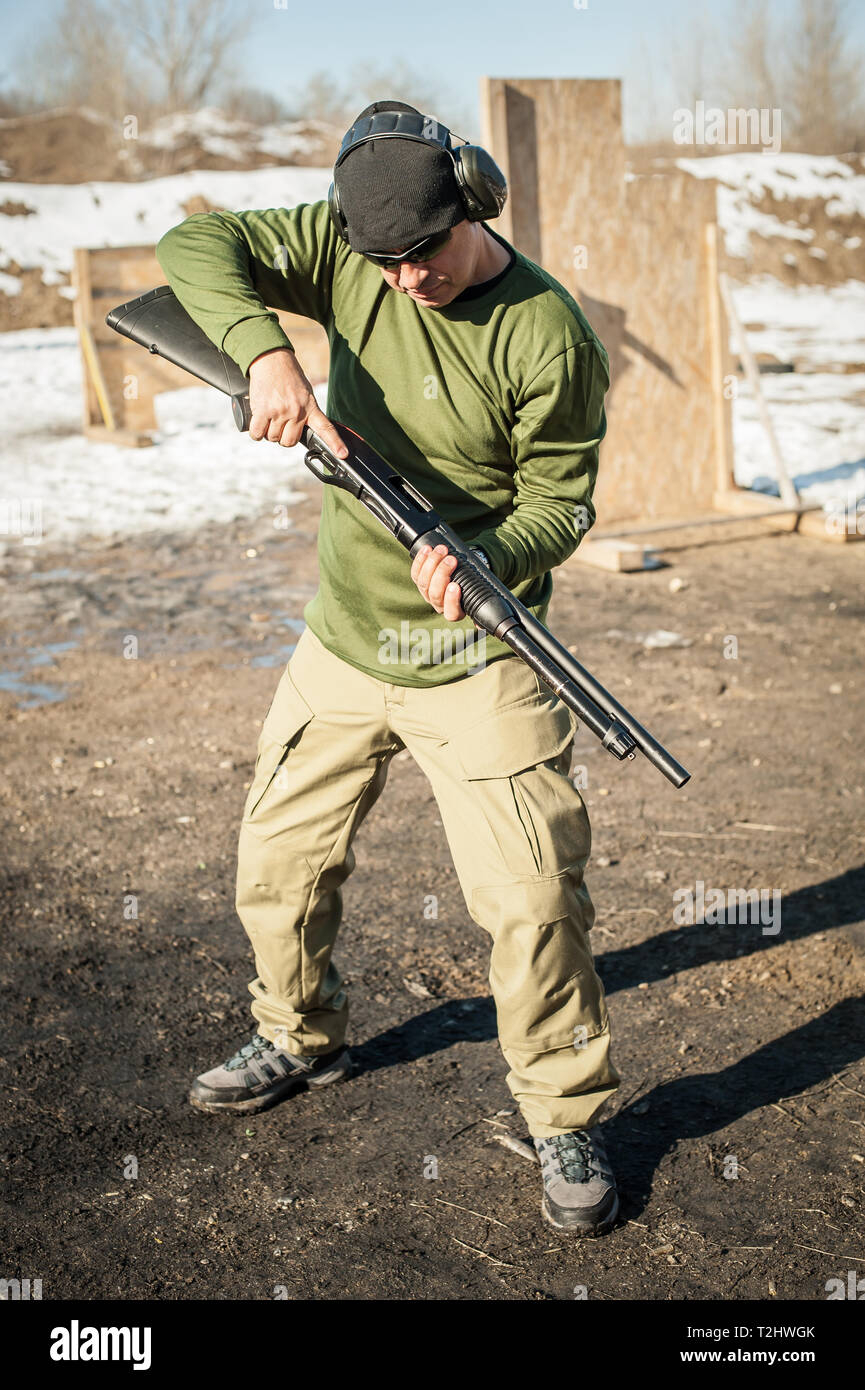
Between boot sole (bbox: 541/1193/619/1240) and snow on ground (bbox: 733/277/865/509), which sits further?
snow on ground (bbox: 733/277/865/509)

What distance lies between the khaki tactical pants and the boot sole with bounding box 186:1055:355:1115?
33 centimetres

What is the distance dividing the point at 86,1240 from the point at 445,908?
168 centimetres

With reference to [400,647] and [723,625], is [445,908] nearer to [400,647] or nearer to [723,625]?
[400,647]

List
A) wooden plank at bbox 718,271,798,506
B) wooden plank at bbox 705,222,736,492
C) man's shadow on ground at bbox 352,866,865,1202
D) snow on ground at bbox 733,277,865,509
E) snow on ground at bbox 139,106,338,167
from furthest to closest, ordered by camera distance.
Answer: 1. snow on ground at bbox 139,106,338,167
2. snow on ground at bbox 733,277,865,509
3. wooden plank at bbox 705,222,736,492
4. wooden plank at bbox 718,271,798,506
5. man's shadow on ground at bbox 352,866,865,1202

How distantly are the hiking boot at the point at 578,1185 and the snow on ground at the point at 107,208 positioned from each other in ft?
57.9

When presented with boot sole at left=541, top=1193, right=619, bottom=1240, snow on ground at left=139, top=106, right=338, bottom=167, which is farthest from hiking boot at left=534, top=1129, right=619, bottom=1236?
snow on ground at left=139, top=106, right=338, bottom=167

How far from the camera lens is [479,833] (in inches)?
99.9

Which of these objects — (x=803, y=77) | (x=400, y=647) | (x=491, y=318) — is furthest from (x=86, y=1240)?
(x=803, y=77)

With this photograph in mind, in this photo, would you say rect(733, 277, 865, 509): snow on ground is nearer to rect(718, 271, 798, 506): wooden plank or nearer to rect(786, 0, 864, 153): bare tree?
rect(718, 271, 798, 506): wooden plank

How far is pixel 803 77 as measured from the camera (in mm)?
44250

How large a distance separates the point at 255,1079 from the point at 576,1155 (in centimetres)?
82

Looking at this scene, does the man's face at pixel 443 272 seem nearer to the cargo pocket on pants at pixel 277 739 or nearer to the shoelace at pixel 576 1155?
the cargo pocket on pants at pixel 277 739

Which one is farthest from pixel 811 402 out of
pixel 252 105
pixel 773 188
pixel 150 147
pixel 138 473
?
pixel 252 105

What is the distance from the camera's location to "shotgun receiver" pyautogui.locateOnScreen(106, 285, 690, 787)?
2365 millimetres
